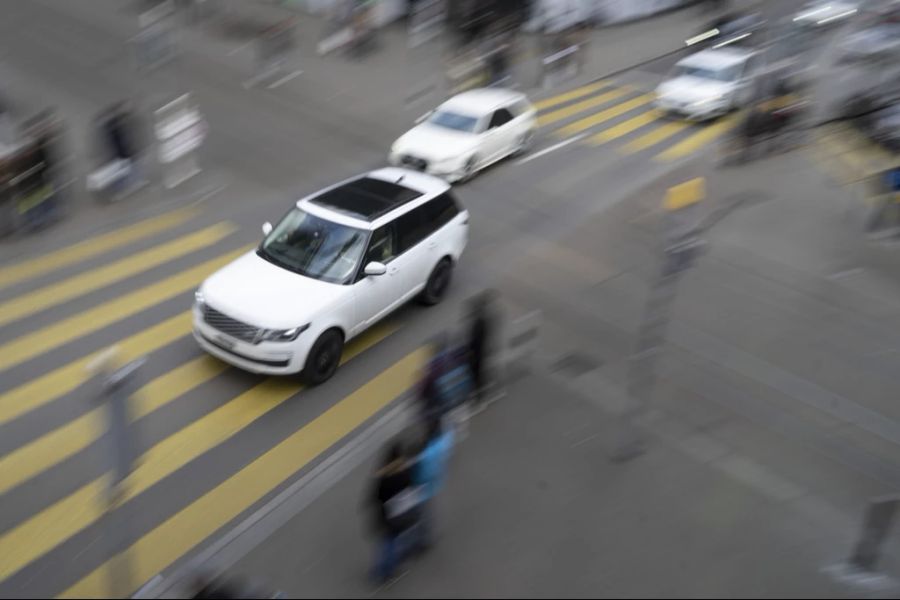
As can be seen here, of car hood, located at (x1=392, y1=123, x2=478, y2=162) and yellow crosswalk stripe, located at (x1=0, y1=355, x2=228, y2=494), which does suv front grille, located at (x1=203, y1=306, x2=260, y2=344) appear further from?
car hood, located at (x1=392, y1=123, x2=478, y2=162)

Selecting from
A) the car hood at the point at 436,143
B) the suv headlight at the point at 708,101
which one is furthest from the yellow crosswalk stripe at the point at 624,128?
the car hood at the point at 436,143

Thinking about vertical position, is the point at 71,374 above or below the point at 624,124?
above

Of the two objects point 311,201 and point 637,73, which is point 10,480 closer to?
point 311,201

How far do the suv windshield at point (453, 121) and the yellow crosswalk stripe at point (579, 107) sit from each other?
11.1 ft

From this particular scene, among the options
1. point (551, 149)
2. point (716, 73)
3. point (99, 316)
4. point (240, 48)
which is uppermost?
point (240, 48)

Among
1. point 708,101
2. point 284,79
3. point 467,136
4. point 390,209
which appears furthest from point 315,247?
point 708,101

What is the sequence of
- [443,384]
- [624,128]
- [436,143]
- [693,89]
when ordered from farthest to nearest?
1. [693,89]
2. [624,128]
3. [436,143]
4. [443,384]

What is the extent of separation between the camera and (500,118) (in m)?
17.2

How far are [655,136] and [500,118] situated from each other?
4.23m

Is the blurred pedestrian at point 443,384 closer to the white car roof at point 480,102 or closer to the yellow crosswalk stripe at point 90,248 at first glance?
the yellow crosswalk stripe at point 90,248

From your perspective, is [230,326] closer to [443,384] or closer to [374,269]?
[374,269]

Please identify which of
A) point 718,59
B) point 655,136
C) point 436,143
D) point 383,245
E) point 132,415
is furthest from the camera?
point 718,59

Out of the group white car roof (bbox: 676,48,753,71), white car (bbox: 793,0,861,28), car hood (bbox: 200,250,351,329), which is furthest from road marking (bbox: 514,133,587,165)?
white car (bbox: 793,0,861,28)

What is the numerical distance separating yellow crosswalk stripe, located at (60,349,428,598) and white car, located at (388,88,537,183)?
6342mm
